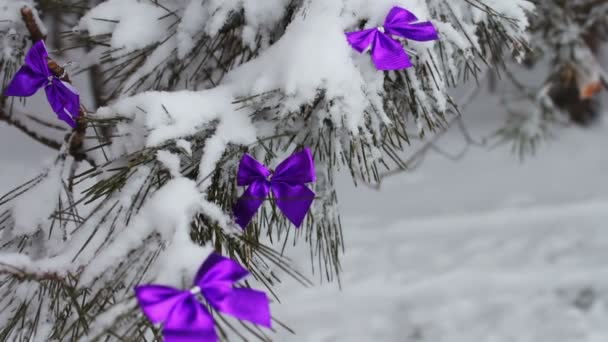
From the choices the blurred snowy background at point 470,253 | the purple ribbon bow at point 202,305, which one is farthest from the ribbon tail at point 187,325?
the blurred snowy background at point 470,253

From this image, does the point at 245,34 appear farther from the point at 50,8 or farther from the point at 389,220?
the point at 389,220

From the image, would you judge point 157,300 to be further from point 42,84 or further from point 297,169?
point 42,84

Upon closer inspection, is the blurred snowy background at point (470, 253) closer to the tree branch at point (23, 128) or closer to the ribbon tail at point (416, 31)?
the tree branch at point (23, 128)

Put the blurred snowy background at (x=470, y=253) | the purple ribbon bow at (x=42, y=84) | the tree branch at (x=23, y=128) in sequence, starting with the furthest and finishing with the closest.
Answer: the blurred snowy background at (x=470, y=253) < the tree branch at (x=23, y=128) < the purple ribbon bow at (x=42, y=84)

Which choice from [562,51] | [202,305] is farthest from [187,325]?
[562,51]

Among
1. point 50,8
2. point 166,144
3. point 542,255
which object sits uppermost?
point 50,8

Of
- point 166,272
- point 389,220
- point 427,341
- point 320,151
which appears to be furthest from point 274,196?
point 389,220
